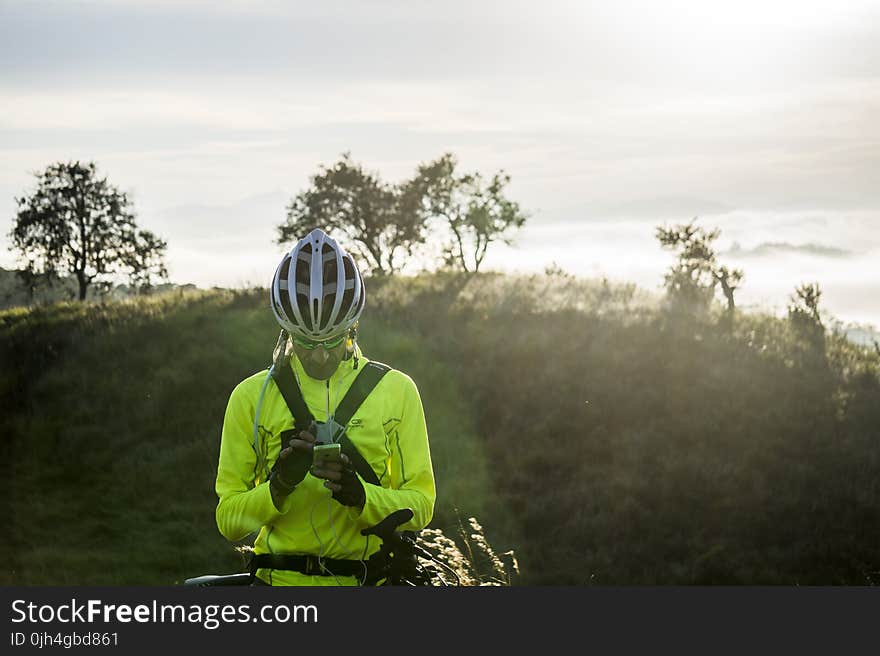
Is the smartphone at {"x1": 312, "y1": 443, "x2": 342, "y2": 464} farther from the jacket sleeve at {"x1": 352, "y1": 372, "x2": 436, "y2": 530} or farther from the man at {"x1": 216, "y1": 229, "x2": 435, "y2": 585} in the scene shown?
the jacket sleeve at {"x1": 352, "y1": 372, "x2": 436, "y2": 530}

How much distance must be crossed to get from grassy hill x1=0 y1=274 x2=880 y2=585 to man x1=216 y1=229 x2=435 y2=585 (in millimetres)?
12379

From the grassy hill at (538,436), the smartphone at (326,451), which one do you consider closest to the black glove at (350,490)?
the smartphone at (326,451)

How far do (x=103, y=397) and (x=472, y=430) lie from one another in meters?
11.3

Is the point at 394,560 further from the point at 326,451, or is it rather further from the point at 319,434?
the point at 326,451

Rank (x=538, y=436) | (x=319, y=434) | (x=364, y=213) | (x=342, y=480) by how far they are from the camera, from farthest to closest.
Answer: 1. (x=364, y=213)
2. (x=538, y=436)
3. (x=319, y=434)
4. (x=342, y=480)

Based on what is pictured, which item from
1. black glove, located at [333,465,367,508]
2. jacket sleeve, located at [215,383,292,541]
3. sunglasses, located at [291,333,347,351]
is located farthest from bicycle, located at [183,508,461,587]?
sunglasses, located at [291,333,347,351]

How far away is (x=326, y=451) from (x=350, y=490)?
0.27 meters

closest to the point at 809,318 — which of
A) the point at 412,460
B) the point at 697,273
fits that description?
the point at 697,273

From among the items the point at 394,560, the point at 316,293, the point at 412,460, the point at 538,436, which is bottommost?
the point at 538,436

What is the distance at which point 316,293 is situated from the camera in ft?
16.3

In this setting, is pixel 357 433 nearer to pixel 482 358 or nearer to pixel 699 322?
pixel 482 358

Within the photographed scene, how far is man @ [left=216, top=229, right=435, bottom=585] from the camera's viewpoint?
4891 millimetres

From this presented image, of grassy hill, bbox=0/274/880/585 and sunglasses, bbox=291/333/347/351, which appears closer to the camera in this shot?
sunglasses, bbox=291/333/347/351

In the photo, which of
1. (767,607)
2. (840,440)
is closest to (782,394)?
(840,440)
